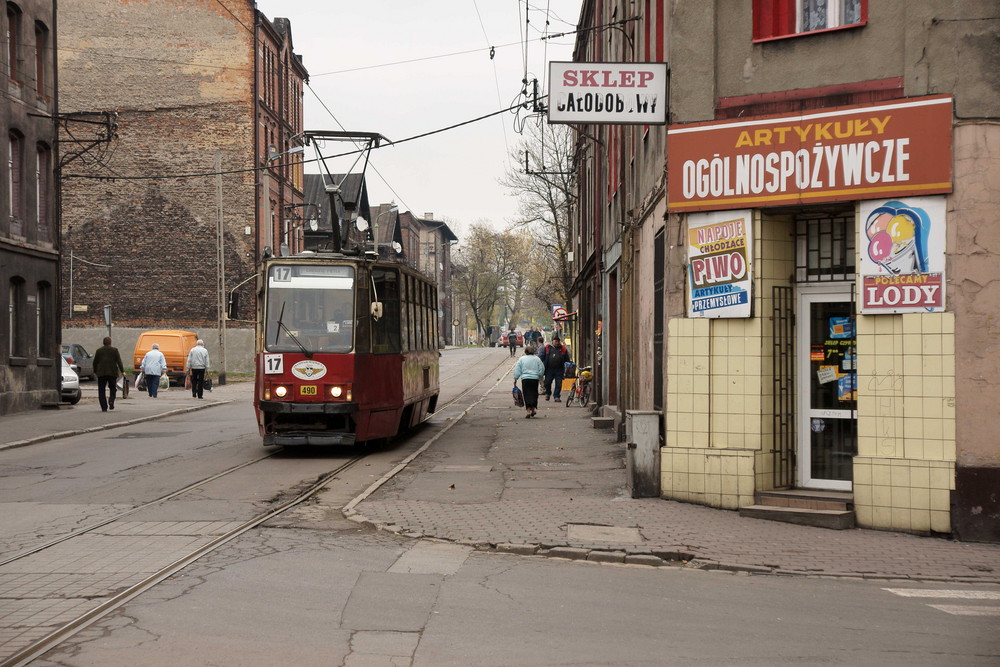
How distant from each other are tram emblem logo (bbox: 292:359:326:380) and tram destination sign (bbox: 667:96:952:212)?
645 cm

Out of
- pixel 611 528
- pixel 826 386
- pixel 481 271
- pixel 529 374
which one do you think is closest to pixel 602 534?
pixel 611 528

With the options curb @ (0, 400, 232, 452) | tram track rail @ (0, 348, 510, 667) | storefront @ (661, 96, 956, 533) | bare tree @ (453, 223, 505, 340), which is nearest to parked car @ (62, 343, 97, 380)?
curb @ (0, 400, 232, 452)

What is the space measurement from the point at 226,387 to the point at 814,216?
33.1 meters

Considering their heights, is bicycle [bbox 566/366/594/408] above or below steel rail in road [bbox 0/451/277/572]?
above

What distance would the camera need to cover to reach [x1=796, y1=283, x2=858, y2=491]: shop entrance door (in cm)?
1168

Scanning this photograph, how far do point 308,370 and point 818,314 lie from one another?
7.71 meters

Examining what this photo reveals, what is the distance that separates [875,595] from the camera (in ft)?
26.3

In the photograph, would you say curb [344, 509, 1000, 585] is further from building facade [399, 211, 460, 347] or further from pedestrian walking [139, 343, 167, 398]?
building facade [399, 211, 460, 347]

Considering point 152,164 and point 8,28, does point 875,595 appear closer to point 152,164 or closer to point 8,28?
point 8,28

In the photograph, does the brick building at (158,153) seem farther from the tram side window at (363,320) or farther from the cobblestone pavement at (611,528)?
the cobblestone pavement at (611,528)

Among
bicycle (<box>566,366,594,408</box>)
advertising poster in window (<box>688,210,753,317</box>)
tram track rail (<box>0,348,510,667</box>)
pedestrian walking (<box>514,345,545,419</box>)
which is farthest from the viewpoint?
bicycle (<box>566,366,594,408</box>)

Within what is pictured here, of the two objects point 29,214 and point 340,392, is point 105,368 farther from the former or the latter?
point 340,392

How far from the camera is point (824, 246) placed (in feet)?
38.8

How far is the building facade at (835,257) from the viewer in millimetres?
10398
